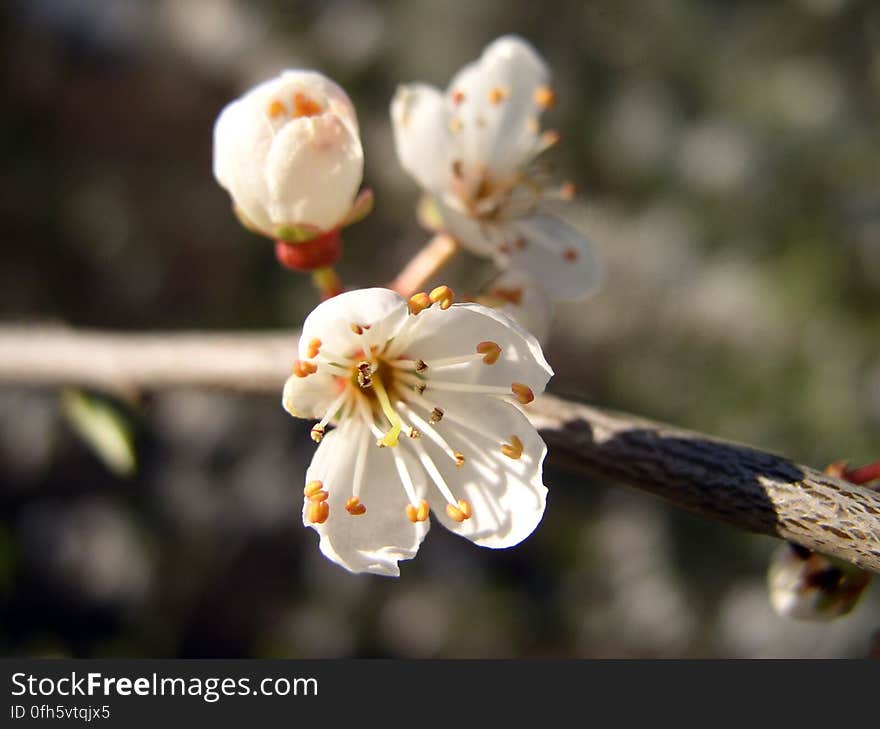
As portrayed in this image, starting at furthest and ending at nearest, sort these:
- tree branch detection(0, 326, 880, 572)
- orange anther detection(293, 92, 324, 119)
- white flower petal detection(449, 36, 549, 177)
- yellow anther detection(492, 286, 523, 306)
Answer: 1. white flower petal detection(449, 36, 549, 177)
2. yellow anther detection(492, 286, 523, 306)
3. orange anther detection(293, 92, 324, 119)
4. tree branch detection(0, 326, 880, 572)

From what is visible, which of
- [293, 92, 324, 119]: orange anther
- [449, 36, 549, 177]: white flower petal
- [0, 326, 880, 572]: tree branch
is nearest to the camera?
[0, 326, 880, 572]: tree branch

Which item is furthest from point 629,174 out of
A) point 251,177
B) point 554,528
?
point 251,177

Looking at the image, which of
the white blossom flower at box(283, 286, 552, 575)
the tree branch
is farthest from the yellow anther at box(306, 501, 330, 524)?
the tree branch

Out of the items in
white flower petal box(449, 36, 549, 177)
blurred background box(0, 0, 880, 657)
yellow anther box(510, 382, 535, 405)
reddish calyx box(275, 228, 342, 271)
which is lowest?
yellow anther box(510, 382, 535, 405)

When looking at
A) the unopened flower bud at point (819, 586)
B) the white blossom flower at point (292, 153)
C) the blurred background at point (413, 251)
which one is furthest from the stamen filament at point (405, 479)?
the blurred background at point (413, 251)

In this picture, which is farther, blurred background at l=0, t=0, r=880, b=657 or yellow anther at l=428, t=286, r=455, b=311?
blurred background at l=0, t=0, r=880, b=657

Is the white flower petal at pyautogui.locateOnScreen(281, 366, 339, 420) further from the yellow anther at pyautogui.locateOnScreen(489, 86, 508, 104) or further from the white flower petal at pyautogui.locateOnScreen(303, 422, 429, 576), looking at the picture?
the yellow anther at pyautogui.locateOnScreen(489, 86, 508, 104)

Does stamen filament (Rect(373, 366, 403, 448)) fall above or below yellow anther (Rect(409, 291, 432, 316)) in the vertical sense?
below

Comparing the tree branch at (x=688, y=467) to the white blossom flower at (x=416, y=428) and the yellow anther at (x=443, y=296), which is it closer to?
the white blossom flower at (x=416, y=428)
